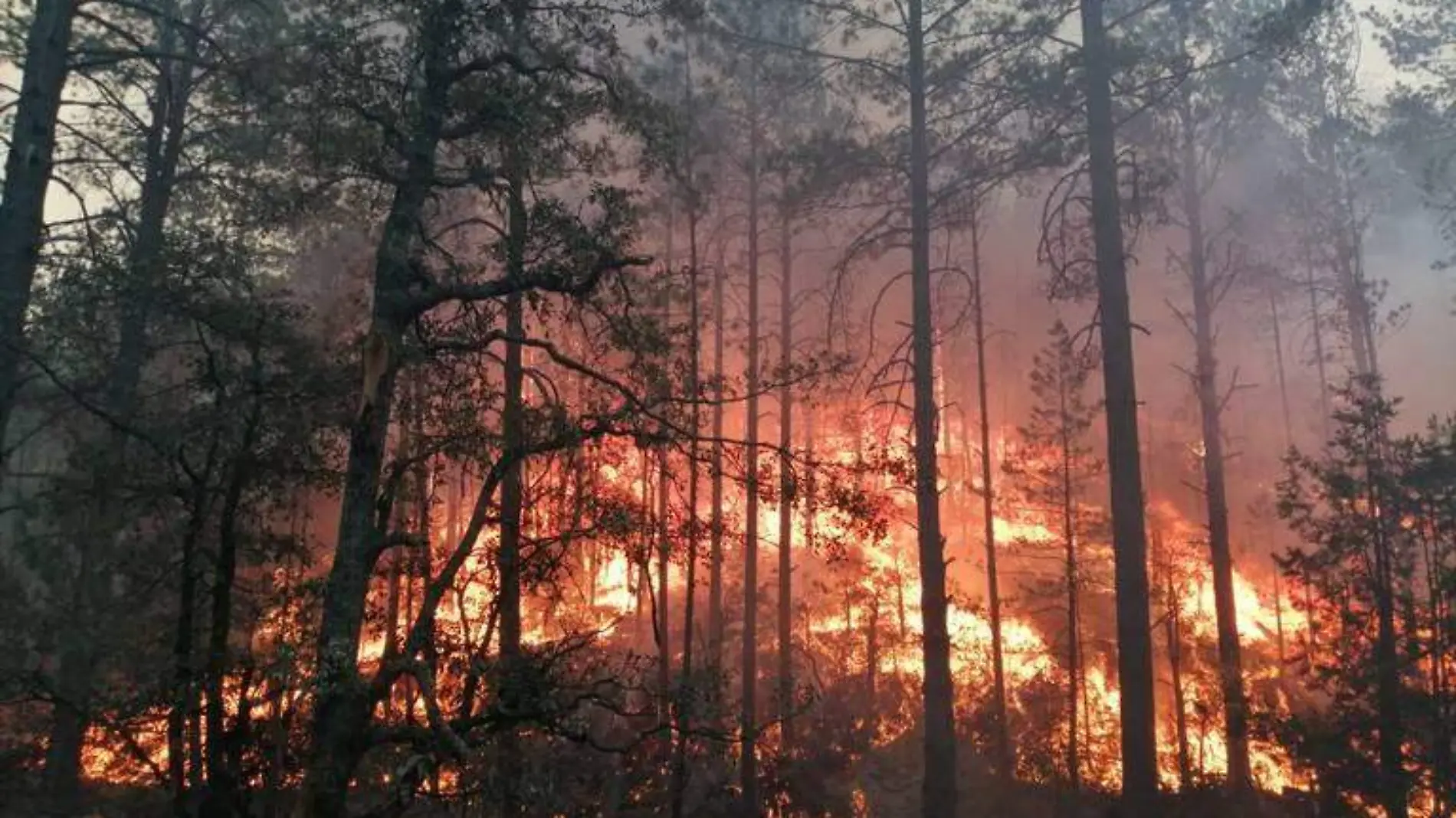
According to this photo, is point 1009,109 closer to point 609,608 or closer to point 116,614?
point 116,614

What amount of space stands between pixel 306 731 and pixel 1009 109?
13.1 meters

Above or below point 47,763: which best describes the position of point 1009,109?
above

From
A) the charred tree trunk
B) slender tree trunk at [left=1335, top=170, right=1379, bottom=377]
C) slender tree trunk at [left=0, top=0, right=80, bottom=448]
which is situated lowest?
the charred tree trunk

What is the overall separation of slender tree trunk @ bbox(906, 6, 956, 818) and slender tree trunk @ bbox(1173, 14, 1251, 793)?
5.04 meters

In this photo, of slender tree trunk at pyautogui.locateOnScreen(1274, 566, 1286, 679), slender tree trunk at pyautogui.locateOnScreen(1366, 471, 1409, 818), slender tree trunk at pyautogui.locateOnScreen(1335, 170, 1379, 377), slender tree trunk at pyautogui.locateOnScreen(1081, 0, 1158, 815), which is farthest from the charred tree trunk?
slender tree trunk at pyautogui.locateOnScreen(1335, 170, 1379, 377)

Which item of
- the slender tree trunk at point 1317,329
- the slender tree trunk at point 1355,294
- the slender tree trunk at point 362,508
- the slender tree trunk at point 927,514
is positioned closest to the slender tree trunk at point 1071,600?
the slender tree trunk at point 1317,329

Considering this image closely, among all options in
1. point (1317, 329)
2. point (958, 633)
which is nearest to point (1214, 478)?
point (958, 633)

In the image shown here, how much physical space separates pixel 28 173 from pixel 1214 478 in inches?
867

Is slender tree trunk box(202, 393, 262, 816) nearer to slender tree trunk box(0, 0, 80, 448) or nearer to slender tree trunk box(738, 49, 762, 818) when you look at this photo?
slender tree trunk box(0, 0, 80, 448)

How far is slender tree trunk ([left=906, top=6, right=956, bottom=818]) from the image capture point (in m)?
12.5

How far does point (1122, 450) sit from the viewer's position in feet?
35.9

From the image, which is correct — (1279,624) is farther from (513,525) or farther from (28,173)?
(28,173)

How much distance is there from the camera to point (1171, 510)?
4631 cm

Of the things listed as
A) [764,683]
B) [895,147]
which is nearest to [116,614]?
[895,147]
